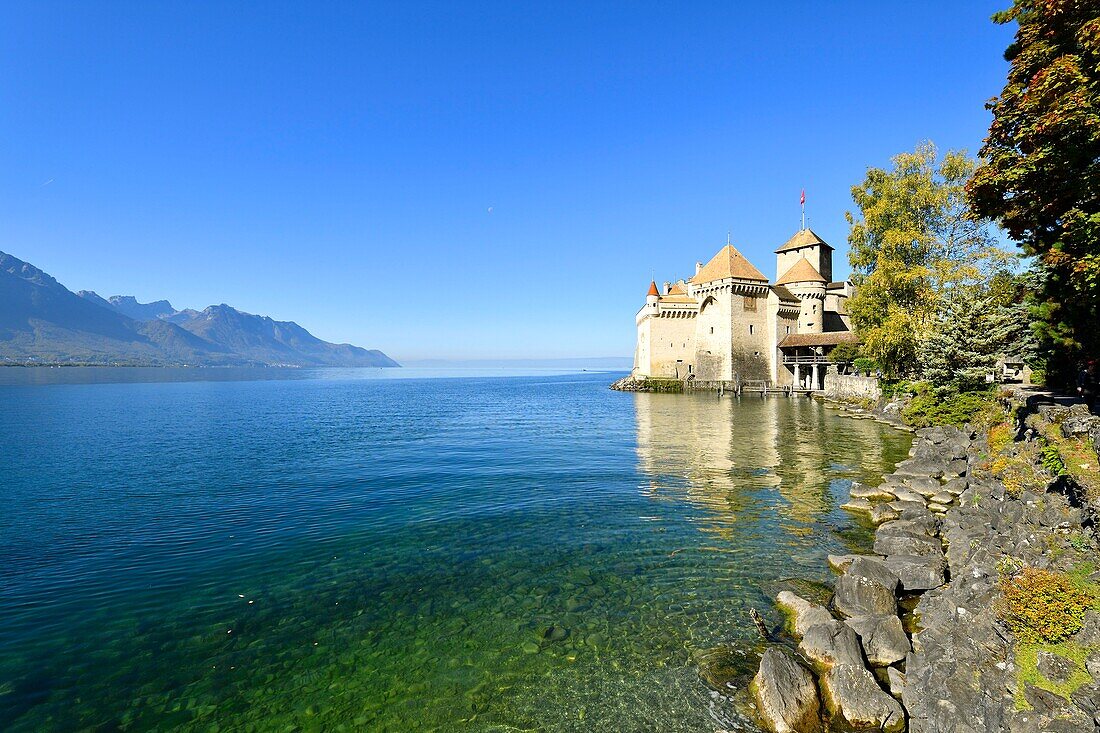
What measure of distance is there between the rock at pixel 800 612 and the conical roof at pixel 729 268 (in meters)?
58.3

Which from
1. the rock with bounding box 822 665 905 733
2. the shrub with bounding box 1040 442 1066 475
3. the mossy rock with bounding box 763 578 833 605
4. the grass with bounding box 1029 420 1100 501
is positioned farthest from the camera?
the shrub with bounding box 1040 442 1066 475

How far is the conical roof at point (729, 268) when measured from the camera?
212 ft

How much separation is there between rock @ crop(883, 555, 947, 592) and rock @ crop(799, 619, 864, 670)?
2934 millimetres

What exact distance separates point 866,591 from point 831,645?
211 centimetres

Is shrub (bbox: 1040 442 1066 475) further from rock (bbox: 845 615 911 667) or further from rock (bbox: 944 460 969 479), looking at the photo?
rock (bbox: 845 615 911 667)

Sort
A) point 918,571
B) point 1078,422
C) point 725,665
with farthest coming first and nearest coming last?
1. point 1078,422
2. point 918,571
3. point 725,665

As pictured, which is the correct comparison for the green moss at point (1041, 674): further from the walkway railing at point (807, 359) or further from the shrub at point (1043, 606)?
the walkway railing at point (807, 359)

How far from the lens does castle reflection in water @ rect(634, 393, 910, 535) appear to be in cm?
1739

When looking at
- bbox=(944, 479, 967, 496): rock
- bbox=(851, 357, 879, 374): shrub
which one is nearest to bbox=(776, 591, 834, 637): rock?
bbox=(944, 479, 967, 496): rock

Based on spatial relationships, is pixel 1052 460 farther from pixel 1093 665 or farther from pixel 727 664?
pixel 727 664

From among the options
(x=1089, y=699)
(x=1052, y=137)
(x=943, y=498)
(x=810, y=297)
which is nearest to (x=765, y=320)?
(x=810, y=297)

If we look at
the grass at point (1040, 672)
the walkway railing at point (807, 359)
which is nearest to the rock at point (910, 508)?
the grass at point (1040, 672)

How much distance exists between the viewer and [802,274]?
6644cm

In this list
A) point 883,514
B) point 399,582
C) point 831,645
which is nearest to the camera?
point 831,645
